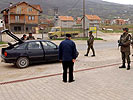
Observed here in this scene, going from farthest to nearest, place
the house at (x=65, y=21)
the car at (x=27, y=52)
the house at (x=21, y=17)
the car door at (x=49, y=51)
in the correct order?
the house at (x=65, y=21), the house at (x=21, y=17), the car door at (x=49, y=51), the car at (x=27, y=52)

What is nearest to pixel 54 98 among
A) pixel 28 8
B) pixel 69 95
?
pixel 69 95

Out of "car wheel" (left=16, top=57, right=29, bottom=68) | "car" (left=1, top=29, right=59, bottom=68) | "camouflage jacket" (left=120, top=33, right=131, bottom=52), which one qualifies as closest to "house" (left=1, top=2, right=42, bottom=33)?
"car" (left=1, top=29, right=59, bottom=68)

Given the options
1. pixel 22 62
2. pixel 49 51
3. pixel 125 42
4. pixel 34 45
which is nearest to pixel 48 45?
pixel 49 51

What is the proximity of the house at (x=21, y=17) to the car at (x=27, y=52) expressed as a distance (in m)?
48.3

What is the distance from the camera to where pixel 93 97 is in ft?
17.2

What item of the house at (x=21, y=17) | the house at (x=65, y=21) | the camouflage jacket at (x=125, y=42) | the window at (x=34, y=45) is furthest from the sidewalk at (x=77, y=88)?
the house at (x=65, y=21)

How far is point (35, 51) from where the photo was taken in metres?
9.90

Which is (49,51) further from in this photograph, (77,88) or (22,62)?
(77,88)

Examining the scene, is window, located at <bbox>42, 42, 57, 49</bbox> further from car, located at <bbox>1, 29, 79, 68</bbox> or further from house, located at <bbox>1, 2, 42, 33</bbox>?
house, located at <bbox>1, 2, 42, 33</bbox>

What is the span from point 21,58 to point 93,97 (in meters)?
5.31

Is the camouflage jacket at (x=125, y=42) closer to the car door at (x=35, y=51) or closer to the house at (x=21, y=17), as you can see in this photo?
the car door at (x=35, y=51)

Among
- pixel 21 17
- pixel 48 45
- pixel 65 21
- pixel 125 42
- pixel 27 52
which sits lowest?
pixel 27 52

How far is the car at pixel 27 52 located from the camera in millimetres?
9359

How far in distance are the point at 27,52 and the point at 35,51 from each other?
1.40 feet
